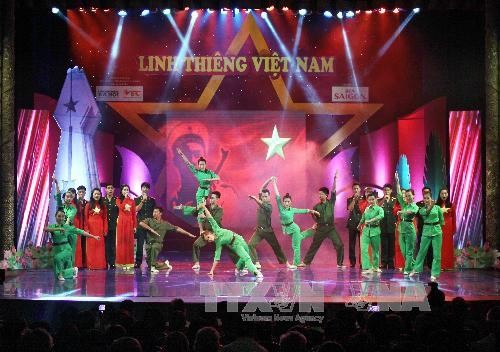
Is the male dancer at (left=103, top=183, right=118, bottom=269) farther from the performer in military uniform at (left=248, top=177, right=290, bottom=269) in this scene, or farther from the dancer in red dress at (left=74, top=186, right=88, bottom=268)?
the performer in military uniform at (left=248, top=177, right=290, bottom=269)

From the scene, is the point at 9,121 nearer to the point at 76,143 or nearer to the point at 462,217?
the point at 76,143

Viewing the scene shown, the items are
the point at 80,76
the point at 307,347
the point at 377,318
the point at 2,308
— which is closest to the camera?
the point at 307,347

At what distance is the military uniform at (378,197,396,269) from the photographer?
459 inches

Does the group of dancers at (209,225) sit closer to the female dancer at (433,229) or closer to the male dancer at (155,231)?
the male dancer at (155,231)

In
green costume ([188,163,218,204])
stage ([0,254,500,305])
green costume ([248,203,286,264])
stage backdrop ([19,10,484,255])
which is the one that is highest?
stage backdrop ([19,10,484,255])

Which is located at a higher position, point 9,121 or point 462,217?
point 9,121

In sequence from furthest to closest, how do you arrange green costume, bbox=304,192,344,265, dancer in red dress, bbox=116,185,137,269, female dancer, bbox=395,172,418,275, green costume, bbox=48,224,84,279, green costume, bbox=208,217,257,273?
green costume, bbox=304,192,344,265, dancer in red dress, bbox=116,185,137,269, female dancer, bbox=395,172,418,275, green costume, bbox=48,224,84,279, green costume, bbox=208,217,257,273

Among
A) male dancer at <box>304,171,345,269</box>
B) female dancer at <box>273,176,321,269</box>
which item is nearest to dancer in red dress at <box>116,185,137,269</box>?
female dancer at <box>273,176,321,269</box>

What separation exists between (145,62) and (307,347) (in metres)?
9.22

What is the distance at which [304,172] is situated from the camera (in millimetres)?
12898

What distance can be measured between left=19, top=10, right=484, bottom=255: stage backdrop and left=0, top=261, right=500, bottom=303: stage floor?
76.0 inches

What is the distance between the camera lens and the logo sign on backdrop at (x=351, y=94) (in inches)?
500

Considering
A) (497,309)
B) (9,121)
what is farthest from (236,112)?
(497,309)

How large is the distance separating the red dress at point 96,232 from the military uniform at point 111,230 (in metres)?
0.06
